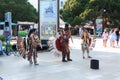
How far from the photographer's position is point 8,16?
19.3m

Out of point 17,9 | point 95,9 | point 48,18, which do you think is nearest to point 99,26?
point 95,9

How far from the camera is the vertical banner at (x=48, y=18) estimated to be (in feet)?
72.0

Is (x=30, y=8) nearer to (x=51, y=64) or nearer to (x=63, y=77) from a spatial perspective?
(x=51, y=64)

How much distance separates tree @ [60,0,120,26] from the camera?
156 ft

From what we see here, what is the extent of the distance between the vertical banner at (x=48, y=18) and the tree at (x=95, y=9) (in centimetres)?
2556

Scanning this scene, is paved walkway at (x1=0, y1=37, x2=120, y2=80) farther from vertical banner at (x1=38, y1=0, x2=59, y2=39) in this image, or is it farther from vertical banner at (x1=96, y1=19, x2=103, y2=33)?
vertical banner at (x1=96, y1=19, x2=103, y2=33)

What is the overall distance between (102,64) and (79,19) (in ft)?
111

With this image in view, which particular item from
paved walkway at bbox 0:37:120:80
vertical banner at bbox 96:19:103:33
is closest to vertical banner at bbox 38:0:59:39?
paved walkway at bbox 0:37:120:80

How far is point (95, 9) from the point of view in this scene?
4747 cm

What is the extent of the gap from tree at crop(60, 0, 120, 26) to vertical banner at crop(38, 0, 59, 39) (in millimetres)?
25563

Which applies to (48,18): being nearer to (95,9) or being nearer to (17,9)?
(95,9)

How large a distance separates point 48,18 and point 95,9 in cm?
2631

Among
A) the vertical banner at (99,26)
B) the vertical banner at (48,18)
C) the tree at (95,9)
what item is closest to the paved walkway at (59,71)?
the vertical banner at (48,18)

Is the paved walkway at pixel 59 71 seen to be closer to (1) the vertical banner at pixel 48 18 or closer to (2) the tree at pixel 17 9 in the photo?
(1) the vertical banner at pixel 48 18
